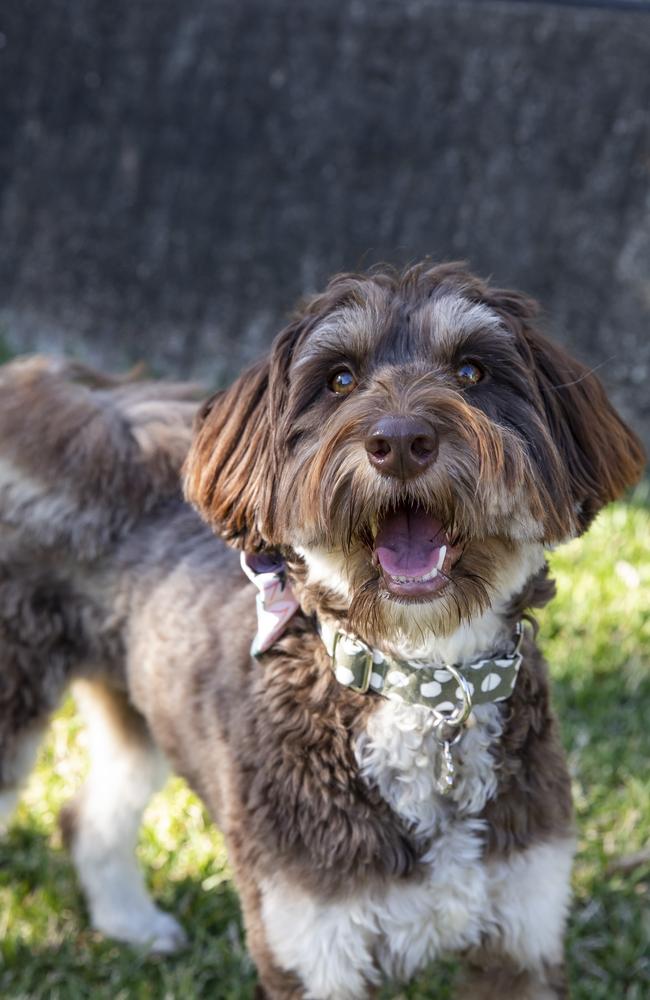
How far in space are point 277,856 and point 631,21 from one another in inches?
213

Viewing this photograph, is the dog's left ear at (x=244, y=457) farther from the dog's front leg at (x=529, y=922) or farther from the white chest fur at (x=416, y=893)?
the dog's front leg at (x=529, y=922)

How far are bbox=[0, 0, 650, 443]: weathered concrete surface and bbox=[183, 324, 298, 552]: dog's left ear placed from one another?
13.7 ft

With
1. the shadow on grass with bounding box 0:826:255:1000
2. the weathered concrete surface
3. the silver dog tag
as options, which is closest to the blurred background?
the weathered concrete surface

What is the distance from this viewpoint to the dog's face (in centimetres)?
226

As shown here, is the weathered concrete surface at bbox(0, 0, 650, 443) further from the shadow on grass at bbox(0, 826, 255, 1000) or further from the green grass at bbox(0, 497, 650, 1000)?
the shadow on grass at bbox(0, 826, 255, 1000)

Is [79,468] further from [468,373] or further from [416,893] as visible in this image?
[416,893]

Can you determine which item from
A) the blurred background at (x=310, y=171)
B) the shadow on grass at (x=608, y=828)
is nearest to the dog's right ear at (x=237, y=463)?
the shadow on grass at (x=608, y=828)

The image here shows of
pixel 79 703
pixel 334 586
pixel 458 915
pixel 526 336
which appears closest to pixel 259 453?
pixel 334 586

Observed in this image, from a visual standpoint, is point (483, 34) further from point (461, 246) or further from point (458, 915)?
point (458, 915)

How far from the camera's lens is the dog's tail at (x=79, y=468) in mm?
3531

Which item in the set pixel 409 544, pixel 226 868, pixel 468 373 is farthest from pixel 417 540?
pixel 226 868

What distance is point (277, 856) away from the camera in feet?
Answer: 8.86

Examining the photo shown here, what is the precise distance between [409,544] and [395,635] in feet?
0.63

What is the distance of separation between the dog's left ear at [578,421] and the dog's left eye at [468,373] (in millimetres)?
111
